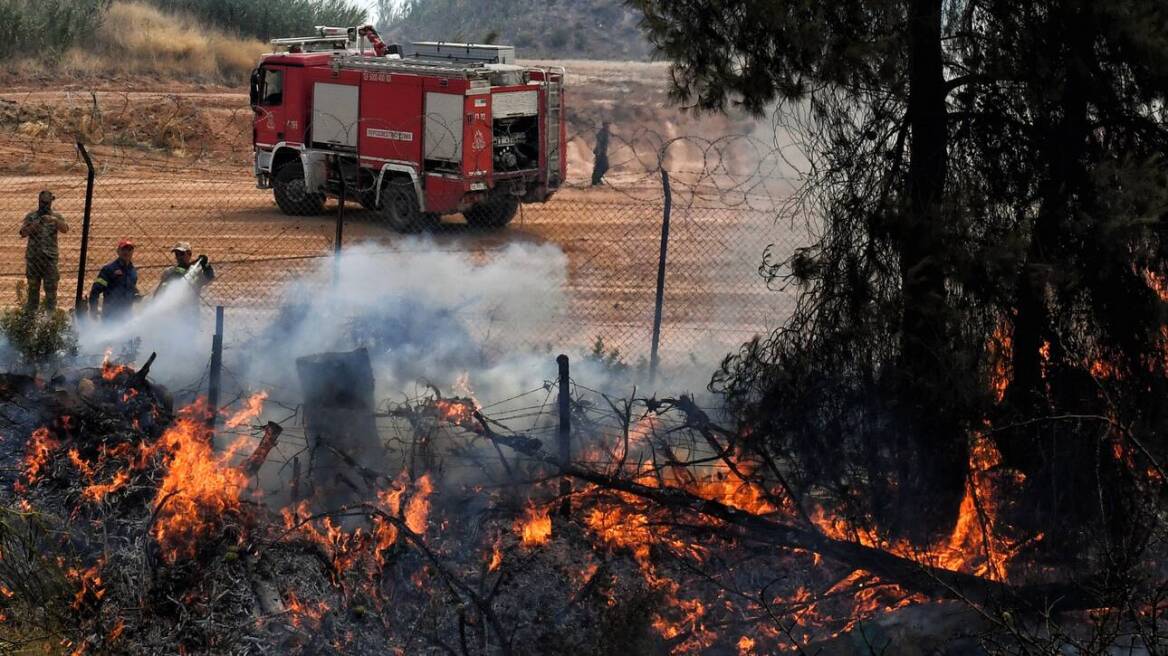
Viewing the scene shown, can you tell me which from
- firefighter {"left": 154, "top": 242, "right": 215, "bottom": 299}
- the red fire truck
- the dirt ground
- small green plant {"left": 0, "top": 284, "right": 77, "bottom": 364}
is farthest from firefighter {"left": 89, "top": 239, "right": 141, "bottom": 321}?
the red fire truck

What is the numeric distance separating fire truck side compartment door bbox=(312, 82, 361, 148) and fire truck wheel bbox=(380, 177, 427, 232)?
0.94 meters

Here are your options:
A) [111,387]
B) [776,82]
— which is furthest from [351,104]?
[776,82]

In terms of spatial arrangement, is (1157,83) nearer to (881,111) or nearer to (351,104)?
(881,111)

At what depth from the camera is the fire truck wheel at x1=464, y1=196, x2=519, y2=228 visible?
18828 mm

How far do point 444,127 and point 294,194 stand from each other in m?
3.37

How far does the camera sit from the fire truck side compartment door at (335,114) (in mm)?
18109

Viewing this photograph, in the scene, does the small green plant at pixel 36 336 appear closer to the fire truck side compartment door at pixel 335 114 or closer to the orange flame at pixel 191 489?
the orange flame at pixel 191 489

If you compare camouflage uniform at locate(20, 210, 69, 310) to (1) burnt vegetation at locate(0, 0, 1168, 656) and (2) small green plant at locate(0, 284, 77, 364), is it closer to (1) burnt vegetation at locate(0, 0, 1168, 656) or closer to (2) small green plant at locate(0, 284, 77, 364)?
(2) small green plant at locate(0, 284, 77, 364)

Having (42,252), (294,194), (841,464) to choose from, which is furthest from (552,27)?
(841,464)

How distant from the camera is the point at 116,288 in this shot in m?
10.6

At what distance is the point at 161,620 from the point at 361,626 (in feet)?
3.28

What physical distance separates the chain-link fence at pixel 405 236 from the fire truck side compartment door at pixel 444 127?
118 centimetres

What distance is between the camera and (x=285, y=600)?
6.60 m

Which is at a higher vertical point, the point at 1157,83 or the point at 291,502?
the point at 1157,83
